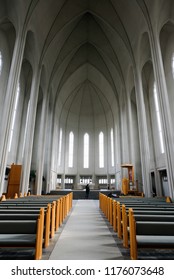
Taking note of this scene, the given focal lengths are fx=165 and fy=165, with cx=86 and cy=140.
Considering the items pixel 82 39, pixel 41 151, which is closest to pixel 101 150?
pixel 41 151

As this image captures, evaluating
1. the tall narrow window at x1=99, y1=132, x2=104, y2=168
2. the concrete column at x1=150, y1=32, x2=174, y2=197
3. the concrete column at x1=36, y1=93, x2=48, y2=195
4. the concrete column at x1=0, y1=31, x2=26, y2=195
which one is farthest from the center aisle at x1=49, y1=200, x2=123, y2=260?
the tall narrow window at x1=99, y1=132, x2=104, y2=168

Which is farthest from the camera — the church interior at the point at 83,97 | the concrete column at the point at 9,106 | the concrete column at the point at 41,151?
the concrete column at the point at 41,151

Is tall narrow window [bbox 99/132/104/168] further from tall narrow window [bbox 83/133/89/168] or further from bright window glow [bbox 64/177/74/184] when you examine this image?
bright window glow [bbox 64/177/74/184]

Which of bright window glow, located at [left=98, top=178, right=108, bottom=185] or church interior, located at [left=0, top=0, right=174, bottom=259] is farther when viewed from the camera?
bright window glow, located at [left=98, top=178, right=108, bottom=185]

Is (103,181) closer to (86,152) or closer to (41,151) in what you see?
(86,152)

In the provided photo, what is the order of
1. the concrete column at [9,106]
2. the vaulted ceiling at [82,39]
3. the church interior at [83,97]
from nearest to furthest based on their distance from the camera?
1. the church interior at [83,97]
2. the concrete column at [9,106]
3. the vaulted ceiling at [82,39]

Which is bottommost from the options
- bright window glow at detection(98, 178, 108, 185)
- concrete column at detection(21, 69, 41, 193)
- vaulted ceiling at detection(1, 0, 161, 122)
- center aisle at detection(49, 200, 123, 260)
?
center aisle at detection(49, 200, 123, 260)

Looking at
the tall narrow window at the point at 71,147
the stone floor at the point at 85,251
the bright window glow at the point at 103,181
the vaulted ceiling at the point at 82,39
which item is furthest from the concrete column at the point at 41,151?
the bright window glow at the point at 103,181

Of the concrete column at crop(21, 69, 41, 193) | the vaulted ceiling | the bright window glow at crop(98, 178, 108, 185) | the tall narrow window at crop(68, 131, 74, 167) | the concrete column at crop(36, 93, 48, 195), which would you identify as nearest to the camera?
the concrete column at crop(21, 69, 41, 193)

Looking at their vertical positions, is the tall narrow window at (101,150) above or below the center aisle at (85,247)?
above

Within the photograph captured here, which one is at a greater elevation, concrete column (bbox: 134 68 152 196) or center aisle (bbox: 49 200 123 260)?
concrete column (bbox: 134 68 152 196)

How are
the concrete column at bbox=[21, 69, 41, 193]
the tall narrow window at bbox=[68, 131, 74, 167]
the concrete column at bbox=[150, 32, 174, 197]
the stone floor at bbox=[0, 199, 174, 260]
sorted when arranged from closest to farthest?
the stone floor at bbox=[0, 199, 174, 260]
the concrete column at bbox=[150, 32, 174, 197]
the concrete column at bbox=[21, 69, 41, 193]
the tall narrow window at bbox=[68, 131, 74, 167]

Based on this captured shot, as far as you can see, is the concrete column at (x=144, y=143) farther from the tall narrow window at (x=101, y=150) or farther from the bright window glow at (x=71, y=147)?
the bright window glow at (x=71, y=147)

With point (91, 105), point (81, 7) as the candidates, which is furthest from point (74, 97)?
point (81, 7)
